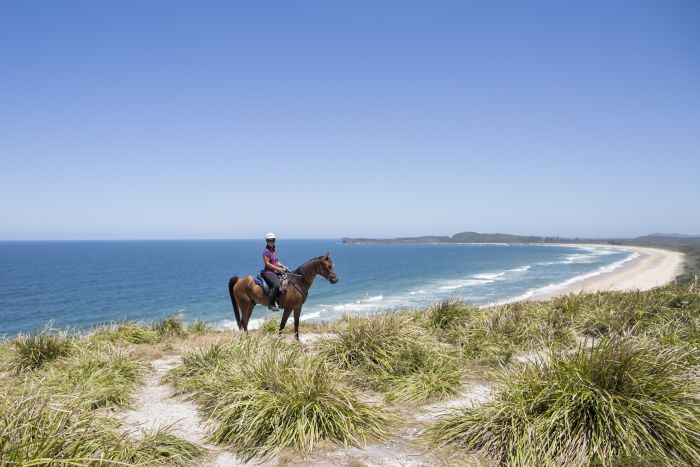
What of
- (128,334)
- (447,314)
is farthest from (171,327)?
(447,314)

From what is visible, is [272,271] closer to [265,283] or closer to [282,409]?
[265,283]

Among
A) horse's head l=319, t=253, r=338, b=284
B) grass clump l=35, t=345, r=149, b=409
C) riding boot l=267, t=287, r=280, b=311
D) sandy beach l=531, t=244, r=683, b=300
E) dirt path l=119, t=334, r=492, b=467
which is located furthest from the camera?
sandy beach l=531, t=244, r=683, b=300

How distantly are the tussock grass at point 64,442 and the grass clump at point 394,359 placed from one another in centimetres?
321

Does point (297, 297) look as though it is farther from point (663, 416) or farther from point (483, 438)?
point (663, 416)

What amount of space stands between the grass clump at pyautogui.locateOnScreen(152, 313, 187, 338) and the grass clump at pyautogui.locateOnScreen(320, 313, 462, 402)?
636 cm

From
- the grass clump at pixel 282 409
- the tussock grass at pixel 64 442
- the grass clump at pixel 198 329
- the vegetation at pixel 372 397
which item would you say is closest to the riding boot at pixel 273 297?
the vegetation at pixel 372 397

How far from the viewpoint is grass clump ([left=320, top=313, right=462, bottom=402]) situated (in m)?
6.89

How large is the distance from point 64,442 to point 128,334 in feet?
30.4

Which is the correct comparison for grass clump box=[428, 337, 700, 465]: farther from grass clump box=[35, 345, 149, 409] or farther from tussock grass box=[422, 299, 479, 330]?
tussock grass box=[422, 299, 479, 330]

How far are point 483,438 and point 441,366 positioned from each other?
2.82 metres

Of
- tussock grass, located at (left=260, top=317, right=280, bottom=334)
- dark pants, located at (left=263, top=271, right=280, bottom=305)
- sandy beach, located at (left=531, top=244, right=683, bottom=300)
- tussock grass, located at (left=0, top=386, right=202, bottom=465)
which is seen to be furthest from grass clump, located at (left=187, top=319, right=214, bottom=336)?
sandy beach, located at (left=531, top=244, right=683, bottom=300)

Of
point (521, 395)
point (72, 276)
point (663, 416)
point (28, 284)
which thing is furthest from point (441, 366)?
point (72, 276)

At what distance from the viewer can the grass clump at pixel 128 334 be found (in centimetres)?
1130

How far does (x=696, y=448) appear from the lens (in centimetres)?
424
